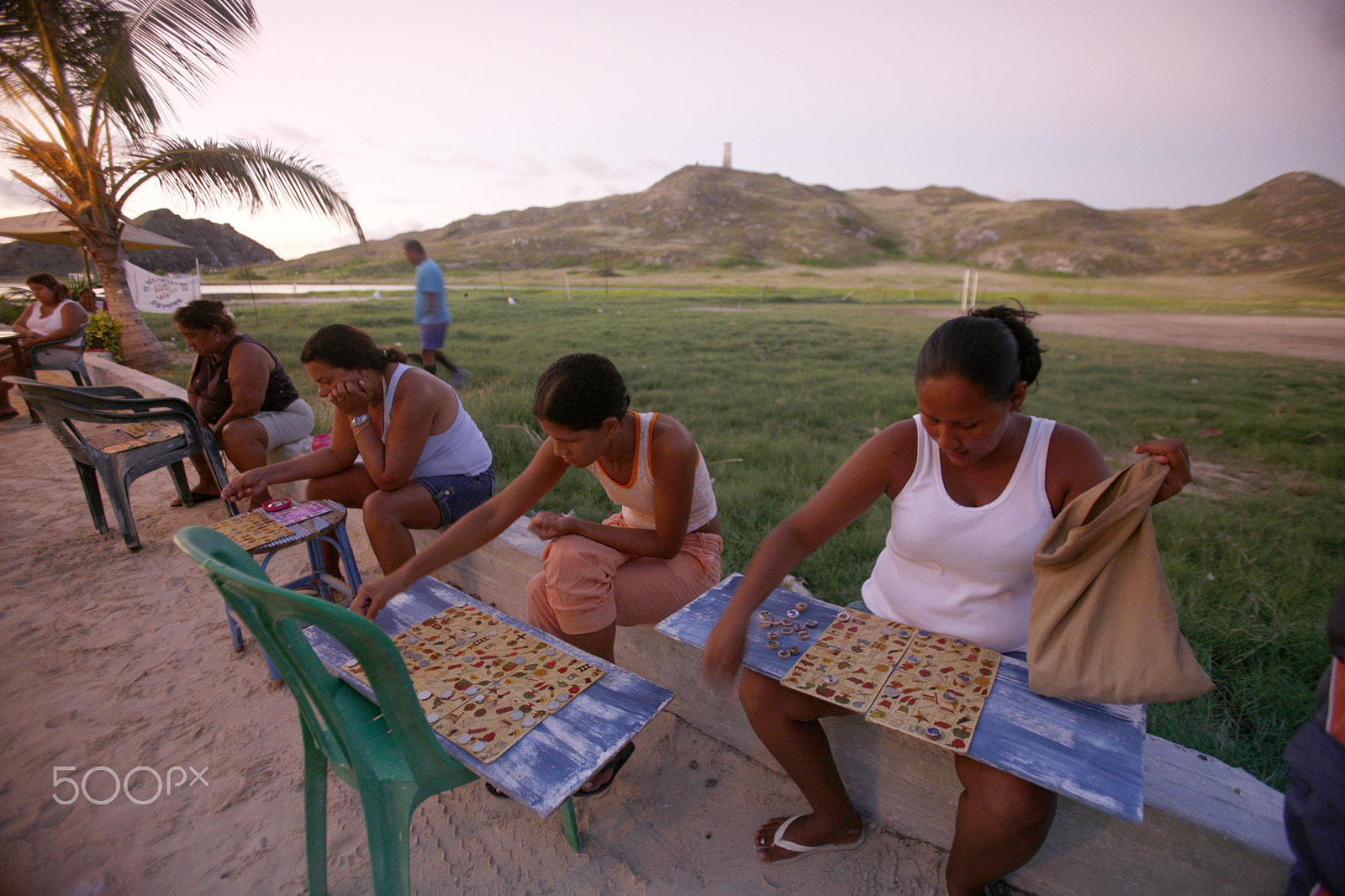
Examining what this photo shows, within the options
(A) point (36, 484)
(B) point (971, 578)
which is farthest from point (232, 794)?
(A) point (36, 484)

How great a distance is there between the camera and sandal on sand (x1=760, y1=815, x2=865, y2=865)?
1.88m

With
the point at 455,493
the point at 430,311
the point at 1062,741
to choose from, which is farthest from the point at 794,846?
the point at 430,311

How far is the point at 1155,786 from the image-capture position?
1559 millimetres

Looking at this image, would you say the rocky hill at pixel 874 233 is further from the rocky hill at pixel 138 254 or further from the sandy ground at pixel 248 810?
the rocky hill at pixel 138 254

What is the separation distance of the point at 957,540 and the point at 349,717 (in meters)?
1.70

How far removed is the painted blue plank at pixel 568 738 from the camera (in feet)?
4.52

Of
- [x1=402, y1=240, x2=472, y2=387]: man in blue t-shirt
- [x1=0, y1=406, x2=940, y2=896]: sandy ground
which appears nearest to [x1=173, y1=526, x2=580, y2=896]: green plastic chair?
[x1=0, y1=406, x2=940, y2=896]: sandy ground

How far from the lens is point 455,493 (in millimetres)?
3111

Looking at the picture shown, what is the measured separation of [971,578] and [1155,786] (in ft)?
2.06

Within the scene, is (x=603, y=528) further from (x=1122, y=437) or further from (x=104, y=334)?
(x=104, y=334)

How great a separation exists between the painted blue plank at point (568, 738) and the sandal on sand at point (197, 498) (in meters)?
3.82

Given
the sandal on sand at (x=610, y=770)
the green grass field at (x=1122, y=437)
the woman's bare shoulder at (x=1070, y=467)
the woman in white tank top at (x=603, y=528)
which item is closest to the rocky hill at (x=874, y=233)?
the green grass field at (x=1122, y=437)

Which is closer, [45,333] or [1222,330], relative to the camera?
[45,333]

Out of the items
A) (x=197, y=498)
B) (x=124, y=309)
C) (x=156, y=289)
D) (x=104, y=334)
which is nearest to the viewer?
(x=197, y=498)
